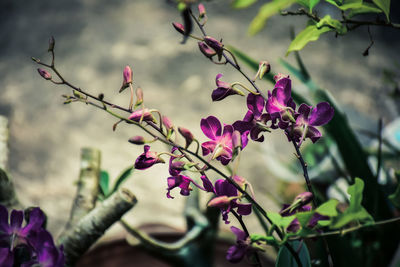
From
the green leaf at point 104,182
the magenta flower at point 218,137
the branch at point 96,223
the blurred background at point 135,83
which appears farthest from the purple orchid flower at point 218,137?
the blurred background at point 135,83

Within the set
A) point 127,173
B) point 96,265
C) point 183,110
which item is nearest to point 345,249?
point 127,173

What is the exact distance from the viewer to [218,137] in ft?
0.98

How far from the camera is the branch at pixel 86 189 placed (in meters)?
0.45

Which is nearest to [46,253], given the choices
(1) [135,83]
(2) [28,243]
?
(2) [28,243]

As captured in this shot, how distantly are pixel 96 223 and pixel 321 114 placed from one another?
0.23 m

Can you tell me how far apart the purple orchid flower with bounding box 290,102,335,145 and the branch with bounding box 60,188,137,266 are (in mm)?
175

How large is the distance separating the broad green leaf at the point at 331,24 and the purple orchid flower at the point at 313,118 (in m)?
0.05

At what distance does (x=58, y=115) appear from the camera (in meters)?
1.70

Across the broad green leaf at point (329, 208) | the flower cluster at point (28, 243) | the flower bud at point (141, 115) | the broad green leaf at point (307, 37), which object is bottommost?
the flower cluster at point (28, 243)

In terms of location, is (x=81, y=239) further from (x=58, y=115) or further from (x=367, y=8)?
(x=58, y=115)

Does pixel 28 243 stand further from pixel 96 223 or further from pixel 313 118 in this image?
pixel 313 118

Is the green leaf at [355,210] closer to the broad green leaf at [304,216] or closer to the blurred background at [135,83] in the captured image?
the broad green leaf at [304,216]

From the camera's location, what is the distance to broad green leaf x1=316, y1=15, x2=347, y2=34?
29 centimetres

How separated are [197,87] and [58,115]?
1.97 feet
